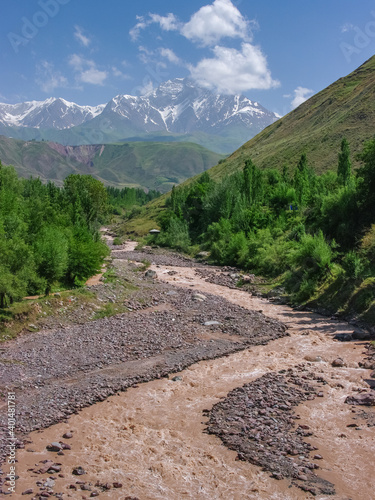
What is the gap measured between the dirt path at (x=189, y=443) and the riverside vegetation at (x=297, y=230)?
1140 cm

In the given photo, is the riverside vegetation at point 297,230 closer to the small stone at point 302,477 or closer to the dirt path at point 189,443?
the dirt path at point 189,443

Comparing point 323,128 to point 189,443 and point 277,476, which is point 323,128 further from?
point 277,476

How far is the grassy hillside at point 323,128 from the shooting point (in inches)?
3632

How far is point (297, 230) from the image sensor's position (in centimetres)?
4491

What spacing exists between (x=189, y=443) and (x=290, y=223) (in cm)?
4298

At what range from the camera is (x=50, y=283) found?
28.4m

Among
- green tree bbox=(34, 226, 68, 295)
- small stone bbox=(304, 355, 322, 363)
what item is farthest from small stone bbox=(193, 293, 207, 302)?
small stone bbox=(304, 355, 322, 363)

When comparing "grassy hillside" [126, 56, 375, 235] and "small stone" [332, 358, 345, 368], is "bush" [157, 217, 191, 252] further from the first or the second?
"small stone" [332, 358, 345, 368]

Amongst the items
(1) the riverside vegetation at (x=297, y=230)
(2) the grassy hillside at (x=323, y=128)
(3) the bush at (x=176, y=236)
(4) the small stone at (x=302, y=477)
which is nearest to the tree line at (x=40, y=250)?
(4) the small stone at (x=302, y=477)

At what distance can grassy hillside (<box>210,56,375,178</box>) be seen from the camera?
9225 cm

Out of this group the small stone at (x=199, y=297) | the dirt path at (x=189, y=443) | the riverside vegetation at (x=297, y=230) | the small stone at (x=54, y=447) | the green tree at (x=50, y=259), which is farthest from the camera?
the small stone at (x=199, y=297)

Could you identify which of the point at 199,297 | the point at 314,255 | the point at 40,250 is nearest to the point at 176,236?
the point at 199,297

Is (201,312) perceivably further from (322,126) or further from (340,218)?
(322,126)

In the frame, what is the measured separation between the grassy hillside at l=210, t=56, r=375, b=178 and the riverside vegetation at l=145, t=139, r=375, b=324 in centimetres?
1861
